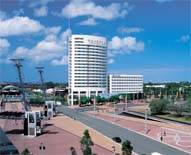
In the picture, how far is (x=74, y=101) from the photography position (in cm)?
7838

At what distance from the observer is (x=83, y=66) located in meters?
79.8

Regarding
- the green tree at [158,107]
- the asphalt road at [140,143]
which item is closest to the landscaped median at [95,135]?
the asphalt road at [140,143]

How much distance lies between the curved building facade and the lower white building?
920 cm

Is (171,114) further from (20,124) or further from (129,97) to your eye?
(129,97)

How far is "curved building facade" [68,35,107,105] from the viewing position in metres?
79.8

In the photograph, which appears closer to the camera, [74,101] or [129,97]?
[74,101]

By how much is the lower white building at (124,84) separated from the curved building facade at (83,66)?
362 inches

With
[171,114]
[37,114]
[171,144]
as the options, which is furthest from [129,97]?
[171,144]

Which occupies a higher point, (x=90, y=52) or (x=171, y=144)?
(x=90, y=52)

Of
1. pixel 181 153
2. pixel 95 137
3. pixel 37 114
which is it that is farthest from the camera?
pixel 37 114

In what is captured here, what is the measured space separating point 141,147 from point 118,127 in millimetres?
12664

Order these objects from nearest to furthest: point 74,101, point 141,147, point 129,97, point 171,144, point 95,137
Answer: point 141,147
point 171,144
point 95,137
point 74,101
point 129,97

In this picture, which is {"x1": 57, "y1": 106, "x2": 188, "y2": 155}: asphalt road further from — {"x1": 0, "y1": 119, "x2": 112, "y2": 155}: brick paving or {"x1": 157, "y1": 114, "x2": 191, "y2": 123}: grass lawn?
{"x1": 157, "y1": 114, "x2": 191, "y2": 123}: grass lawn

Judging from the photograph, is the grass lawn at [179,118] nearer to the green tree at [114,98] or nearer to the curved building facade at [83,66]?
the curved building facade at [83,66]
